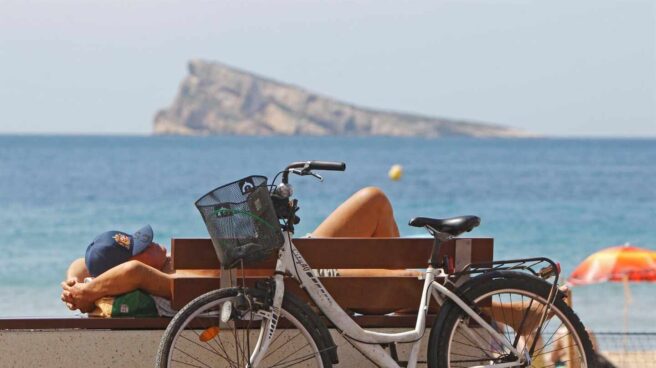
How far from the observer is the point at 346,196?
1594 inches

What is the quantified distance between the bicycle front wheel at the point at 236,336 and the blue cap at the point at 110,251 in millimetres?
448

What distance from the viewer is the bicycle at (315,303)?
417 centimetres

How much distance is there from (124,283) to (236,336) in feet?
1.70

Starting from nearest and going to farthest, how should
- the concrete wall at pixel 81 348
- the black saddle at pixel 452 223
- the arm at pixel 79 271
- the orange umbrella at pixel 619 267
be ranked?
the black saddle at pixel 452 223, the concrete wall at pixel 81 348, the arm at pixel 79 271, the orange umbrella at pixel 619 267

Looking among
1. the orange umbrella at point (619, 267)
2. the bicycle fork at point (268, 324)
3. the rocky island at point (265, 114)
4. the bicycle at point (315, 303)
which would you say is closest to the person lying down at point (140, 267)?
the bicycle at point (315, 303)

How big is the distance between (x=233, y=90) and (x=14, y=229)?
4602 inches

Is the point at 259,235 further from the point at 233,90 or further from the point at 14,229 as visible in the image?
the point at 233,90

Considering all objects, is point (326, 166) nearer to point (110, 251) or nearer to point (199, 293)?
point (199, 293)

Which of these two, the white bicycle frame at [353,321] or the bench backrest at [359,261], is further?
the bench backrest at [359,261]

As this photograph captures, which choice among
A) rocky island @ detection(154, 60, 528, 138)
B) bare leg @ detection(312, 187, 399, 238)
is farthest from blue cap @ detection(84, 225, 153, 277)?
rocky island @ detection(154, 60, 528, 138)

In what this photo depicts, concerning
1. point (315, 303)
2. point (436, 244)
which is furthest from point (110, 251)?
point (436, 244)

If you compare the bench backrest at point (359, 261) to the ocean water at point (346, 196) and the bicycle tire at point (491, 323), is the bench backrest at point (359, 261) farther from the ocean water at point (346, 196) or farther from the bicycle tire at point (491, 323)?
the ocean water at point (346, 196)

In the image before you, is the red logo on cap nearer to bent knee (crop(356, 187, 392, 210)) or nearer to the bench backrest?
the bench backrest

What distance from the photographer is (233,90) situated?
144 m
